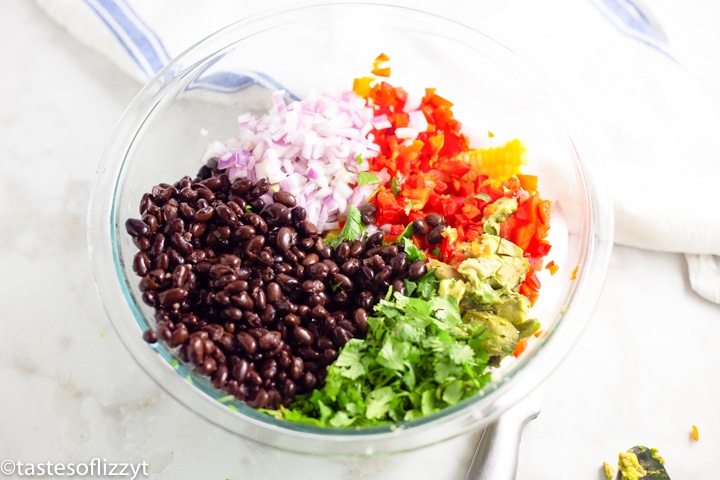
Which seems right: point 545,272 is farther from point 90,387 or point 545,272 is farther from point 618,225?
point 90,387

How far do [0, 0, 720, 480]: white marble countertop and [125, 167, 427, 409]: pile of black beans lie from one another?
49cm

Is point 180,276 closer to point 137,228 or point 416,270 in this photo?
point 137,228

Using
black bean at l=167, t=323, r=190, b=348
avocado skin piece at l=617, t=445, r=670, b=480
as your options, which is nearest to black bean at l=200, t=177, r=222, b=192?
black bean at l=167, t=323, r=190, b=348

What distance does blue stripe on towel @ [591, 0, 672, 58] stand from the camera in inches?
121

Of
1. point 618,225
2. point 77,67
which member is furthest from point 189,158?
point 618,225

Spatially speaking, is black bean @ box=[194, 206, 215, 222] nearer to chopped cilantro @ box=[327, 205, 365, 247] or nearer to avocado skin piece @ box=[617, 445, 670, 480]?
chopped cilantro @ box=[327, 205, 365, 247]

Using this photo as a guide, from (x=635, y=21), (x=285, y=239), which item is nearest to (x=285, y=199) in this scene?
(x=285, y=239)

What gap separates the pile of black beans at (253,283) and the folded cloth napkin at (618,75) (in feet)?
2.91

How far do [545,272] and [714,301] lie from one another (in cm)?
83

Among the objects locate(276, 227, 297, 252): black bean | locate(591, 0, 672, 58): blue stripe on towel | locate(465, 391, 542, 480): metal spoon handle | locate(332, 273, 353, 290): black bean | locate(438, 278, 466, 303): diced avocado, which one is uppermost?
locate(591, 0, 672, 58): blue stripe on towel

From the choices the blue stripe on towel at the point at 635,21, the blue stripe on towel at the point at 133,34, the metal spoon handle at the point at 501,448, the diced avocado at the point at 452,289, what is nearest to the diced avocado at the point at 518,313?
the diced avocado at the point at 452,289

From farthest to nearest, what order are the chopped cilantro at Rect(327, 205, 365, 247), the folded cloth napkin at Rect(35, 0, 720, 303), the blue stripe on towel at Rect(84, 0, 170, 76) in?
the blue stripe on towel at Rect(84, 0, 170, 76)
the folded cloth napkin at Rect(35, 0, 720, 303)
the chopped cilantro at Rect(327, 205, 365, 247)

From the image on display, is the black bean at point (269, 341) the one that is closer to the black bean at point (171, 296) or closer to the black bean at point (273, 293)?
the black bean at point (273, 293)

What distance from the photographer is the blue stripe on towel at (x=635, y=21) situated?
307 cm
